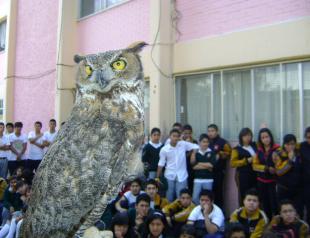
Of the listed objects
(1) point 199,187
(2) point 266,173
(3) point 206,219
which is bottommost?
(3) point 206,219

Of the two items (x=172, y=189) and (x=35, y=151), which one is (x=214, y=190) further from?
(x=35, y=151)

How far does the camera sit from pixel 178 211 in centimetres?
618

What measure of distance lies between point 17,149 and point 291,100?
19.2 ft

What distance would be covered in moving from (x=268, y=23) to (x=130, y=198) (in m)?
3.28

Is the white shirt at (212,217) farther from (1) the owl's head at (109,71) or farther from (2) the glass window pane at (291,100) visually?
(1) the owl's head at (109,71)

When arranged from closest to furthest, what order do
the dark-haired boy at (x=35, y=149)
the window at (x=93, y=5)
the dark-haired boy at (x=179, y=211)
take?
1. the dark-haired boy at (x=179, y=211)
2. the dark-haired boy at (x=35, y=149)
3. the window at (x=93, y=5)

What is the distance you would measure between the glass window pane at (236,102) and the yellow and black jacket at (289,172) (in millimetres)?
1613

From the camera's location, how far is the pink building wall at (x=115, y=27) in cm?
915

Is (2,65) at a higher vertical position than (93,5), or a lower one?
lower

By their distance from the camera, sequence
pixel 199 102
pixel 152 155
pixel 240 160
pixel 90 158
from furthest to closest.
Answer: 1. pixel 199 102
2. pixel 152 155
3. pixel 240 160
4. pixel 90 158

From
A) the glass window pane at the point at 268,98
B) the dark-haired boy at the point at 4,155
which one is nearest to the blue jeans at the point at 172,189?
the glass window pane at the point at 268,98

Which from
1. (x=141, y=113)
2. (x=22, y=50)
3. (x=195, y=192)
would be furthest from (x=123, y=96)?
(x=22, y=50)

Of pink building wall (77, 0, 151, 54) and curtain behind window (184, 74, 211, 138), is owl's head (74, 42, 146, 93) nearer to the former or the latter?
curtain behind window (184, 74, 211, 138)

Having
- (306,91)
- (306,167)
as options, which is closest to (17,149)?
(306,91)
